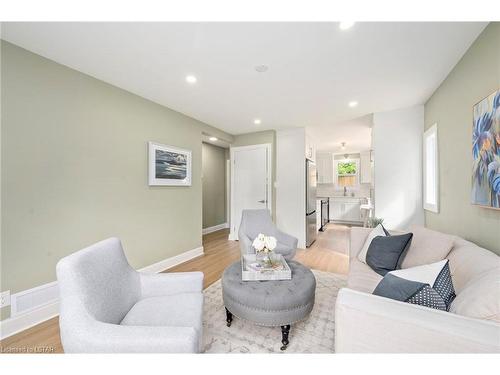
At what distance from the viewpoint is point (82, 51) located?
182 cm

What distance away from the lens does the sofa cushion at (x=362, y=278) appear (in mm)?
1653

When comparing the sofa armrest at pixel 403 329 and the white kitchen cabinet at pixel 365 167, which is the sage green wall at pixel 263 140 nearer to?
the sofa armrest at pixel 403 329

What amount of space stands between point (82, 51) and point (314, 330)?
3.17m

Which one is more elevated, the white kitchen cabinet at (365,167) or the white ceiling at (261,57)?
the white ceiling at (261,57)

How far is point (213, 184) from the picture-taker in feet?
19.2

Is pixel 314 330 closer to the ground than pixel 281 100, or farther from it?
closer to the ground

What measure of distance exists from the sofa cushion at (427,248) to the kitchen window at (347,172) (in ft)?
17.3

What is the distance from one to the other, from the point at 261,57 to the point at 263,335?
2424 millimetres

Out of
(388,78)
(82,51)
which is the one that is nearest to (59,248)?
(82,51)

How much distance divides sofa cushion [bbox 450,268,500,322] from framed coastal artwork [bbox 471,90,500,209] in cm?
68

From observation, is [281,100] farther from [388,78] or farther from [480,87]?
[480,87]

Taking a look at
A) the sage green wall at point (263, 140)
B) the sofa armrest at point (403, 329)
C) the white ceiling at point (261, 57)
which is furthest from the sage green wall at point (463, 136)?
the sage green wall at point (263, 140)
